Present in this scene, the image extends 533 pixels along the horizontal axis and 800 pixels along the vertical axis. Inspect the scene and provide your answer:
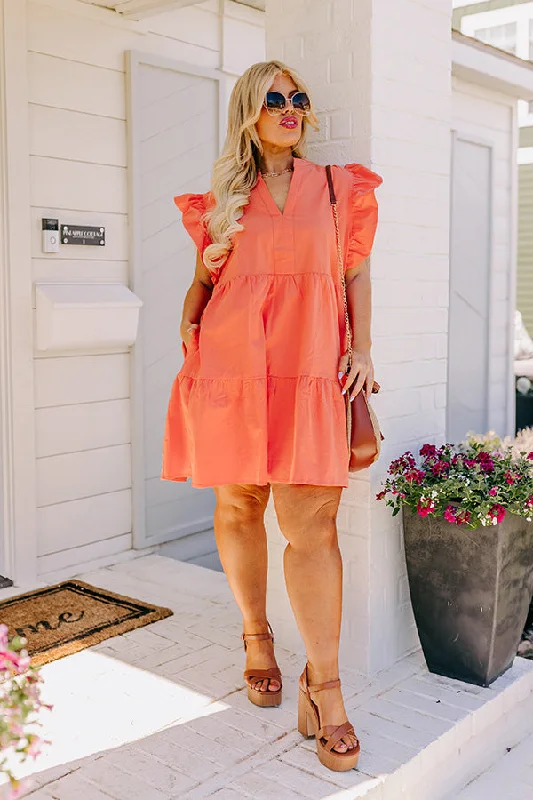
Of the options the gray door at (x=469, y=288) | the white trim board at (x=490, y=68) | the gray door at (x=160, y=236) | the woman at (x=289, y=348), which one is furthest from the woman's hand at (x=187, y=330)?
the gray door at (x=469, y=288)

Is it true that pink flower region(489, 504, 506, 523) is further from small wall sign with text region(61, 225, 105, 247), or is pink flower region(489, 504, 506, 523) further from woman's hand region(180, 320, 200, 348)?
small wall sign with text region(61, 225, 105, 247)

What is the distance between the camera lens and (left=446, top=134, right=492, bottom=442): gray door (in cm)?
643

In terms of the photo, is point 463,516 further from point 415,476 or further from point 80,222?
point 80,222

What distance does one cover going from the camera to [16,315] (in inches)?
152

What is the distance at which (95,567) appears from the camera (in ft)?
13.9

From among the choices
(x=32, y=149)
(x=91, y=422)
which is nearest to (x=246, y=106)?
(x=32, y=149)

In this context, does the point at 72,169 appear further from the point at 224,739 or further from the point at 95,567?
the point at 224,739

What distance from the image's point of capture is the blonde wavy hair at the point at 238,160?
2518mm

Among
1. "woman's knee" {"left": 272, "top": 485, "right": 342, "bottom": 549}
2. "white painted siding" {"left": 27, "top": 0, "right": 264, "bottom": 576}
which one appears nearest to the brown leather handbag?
"woman's knee" {"left": 272, "top": 485, "right": 342, "bottom": 549}

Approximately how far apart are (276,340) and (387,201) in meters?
0.72

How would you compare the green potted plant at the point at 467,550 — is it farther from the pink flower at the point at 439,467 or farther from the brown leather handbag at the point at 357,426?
the brown leather handbag at the point at 357,426

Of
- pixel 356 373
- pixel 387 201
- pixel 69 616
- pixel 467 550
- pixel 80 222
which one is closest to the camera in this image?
pixel 356 373

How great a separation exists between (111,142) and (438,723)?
2924 mm

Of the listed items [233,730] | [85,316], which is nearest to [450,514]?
[233,730]
